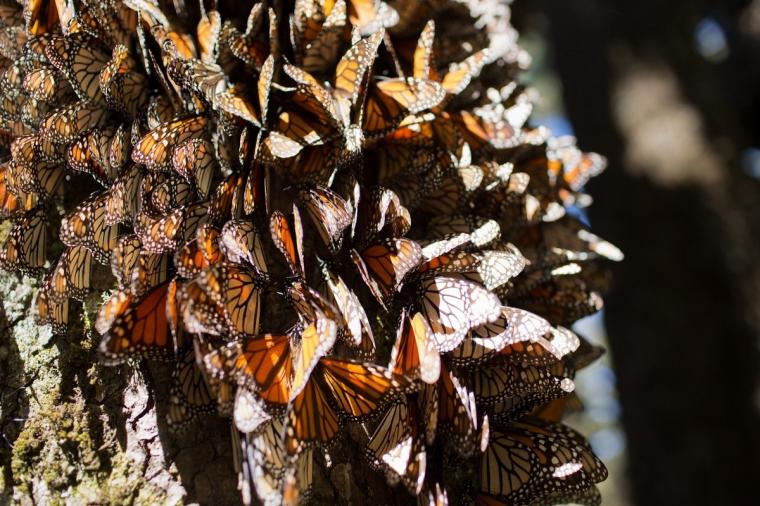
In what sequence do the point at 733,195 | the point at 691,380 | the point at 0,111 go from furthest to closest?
1. the point at 733,195
2. the point at 691,380
3. the point at 0,111

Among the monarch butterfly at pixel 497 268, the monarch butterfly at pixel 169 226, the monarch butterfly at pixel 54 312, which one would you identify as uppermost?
the monarch butterfly at pixel 169 226

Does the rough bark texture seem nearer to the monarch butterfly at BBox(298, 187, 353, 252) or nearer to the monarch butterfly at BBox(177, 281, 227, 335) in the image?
the monarch butterfly at BBox(177, 281, 227, 335)

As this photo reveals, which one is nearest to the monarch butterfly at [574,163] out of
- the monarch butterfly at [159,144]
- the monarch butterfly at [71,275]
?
the monarch butterfly at [159,144]

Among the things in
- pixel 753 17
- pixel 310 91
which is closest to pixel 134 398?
pixel 310 91

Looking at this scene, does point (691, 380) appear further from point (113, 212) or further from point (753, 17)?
point (113, 212)

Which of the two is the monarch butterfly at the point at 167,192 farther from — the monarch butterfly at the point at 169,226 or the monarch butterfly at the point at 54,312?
the monarch butterfly at the point at 54,312

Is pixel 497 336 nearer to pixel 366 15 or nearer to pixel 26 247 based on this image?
pixel 366 15

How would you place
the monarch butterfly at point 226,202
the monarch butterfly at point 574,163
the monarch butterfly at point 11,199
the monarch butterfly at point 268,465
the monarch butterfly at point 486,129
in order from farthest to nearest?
the monarch butterfly at point 574,163
the monarch butterfly at point 486,129
the monarch butterfly at point 11,199
the monarch butterfly at point 226,202
the monarch butterfly at point 268,465
